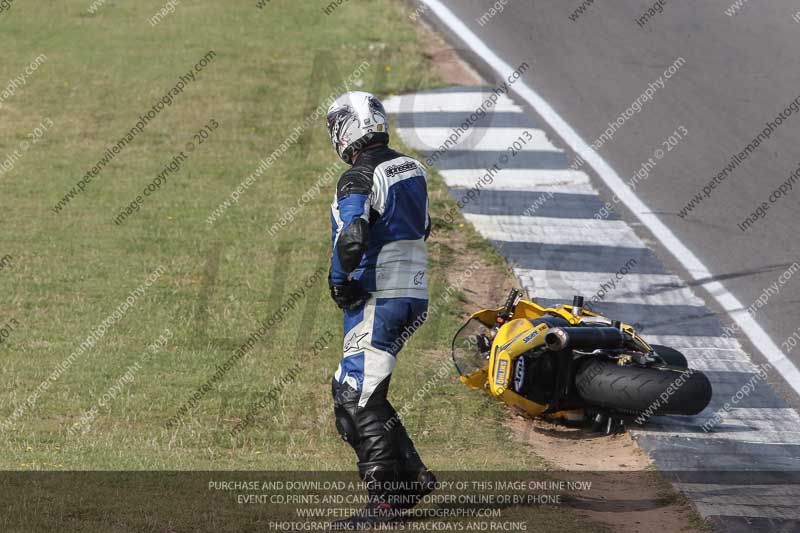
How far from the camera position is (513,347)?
8.02 m

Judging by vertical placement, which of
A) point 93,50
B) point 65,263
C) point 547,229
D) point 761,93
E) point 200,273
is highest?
point 761,93

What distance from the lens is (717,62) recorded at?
16734mm

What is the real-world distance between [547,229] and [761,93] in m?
5.11

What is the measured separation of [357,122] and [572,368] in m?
3.08

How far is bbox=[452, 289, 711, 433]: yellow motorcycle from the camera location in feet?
26.5

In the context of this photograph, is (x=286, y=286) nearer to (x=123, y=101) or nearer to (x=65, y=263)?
(x=65, y=263)

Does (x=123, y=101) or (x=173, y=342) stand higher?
(x=173, y=342)

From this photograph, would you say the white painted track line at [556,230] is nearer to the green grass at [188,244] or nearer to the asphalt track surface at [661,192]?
the asphalt track surface at [661,192]

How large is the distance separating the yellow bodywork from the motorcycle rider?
5.25 feet

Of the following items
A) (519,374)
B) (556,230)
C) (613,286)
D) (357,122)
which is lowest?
(556,230)

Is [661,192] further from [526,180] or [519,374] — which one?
[519,374]

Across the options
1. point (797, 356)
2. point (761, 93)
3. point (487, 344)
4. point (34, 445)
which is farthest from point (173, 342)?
point (761, 93)

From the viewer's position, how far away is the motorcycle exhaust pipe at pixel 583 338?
7926 mm

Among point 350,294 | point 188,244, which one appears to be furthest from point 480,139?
point 350,294
